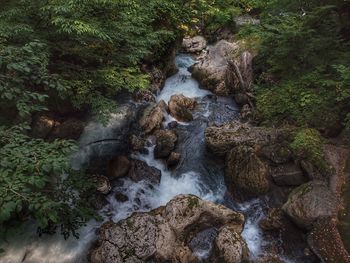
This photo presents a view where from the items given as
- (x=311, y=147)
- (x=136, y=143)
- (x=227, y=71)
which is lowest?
(x=136, y=143)

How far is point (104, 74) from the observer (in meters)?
7.68

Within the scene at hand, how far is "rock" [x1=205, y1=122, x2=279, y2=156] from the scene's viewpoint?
30.2 feet

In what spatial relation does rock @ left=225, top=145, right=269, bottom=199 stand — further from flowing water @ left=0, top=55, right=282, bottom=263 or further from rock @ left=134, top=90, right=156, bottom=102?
rock @ left=134, top=90, right=156, bottom=102

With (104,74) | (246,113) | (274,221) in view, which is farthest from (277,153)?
(104,74)

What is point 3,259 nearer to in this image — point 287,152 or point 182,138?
point 182,138

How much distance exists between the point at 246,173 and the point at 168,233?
2931mm

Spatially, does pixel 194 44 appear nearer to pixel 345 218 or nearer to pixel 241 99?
pixel 241 99

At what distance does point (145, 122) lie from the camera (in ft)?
34.7

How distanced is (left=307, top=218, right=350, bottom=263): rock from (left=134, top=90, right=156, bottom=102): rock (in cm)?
723

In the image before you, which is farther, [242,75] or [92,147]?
[242,75]

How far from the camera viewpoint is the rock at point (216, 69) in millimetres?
13378

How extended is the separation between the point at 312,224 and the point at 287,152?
7.14ft

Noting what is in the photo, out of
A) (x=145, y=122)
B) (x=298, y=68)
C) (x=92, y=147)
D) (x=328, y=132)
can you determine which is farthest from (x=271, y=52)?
(x=92, y=147)

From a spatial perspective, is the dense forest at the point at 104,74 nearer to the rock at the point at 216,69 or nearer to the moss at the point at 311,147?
the moss at the point at 311,147
